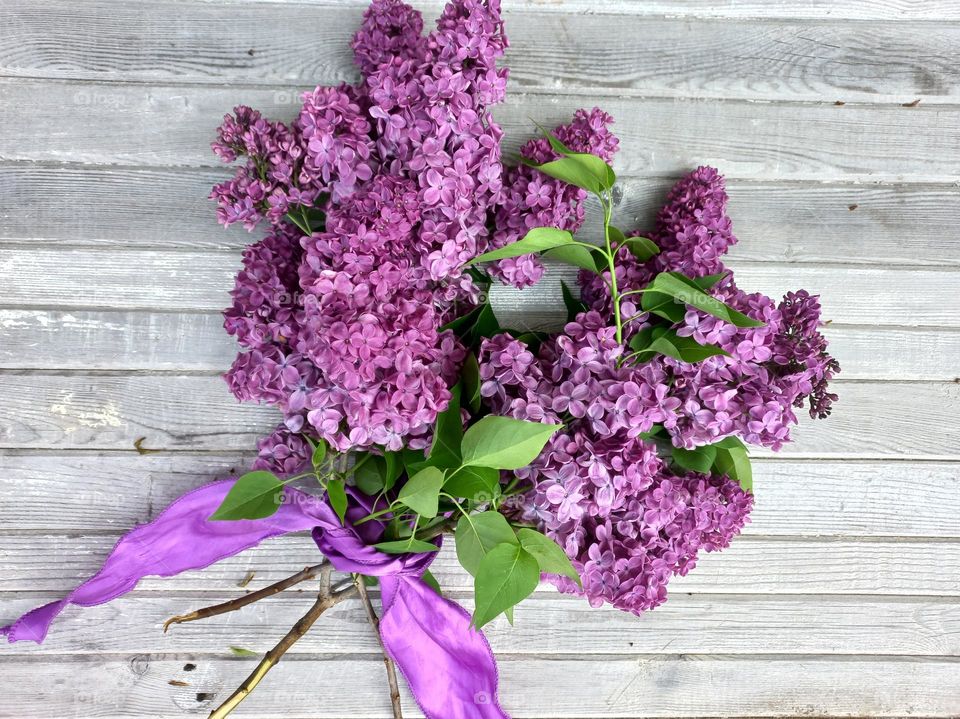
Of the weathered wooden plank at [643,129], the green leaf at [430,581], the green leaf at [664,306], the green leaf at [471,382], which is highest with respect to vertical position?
the weathered wooden plank at [643,129]

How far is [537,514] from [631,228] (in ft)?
1.47

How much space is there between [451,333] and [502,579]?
0.29 metres

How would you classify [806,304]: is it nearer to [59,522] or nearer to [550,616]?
[550,616]

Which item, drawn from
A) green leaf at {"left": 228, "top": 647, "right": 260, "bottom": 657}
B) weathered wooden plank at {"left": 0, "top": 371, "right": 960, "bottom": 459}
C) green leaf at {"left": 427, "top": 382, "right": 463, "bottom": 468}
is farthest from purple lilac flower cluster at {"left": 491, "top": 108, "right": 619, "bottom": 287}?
green leaf at {"left": 228, "top": 647, "right": 260, "bottom": 657}

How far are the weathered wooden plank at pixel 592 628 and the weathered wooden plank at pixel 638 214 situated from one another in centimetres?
55

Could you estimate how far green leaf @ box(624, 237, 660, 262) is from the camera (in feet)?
2.59

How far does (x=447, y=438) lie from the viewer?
711mm

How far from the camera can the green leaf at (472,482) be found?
0.67 meters

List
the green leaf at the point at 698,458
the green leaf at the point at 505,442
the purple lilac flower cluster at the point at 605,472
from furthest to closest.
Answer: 1. the green leaf at the point at 698,458
2. the purple lilac flower cluster at the point at 605,472
3. the green leaf at the point at 505,442

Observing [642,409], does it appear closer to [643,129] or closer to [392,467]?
[392,467]

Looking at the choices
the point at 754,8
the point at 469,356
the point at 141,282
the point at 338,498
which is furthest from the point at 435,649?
A: the point at 754,8

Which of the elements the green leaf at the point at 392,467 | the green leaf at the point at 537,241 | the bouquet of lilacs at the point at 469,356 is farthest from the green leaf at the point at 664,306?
the green leaf at the point at 392,467

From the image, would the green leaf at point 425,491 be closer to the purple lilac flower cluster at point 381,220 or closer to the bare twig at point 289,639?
the purple lilac flower cluster at point 381,220

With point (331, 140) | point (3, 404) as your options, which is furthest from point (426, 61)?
point (3, 404)
